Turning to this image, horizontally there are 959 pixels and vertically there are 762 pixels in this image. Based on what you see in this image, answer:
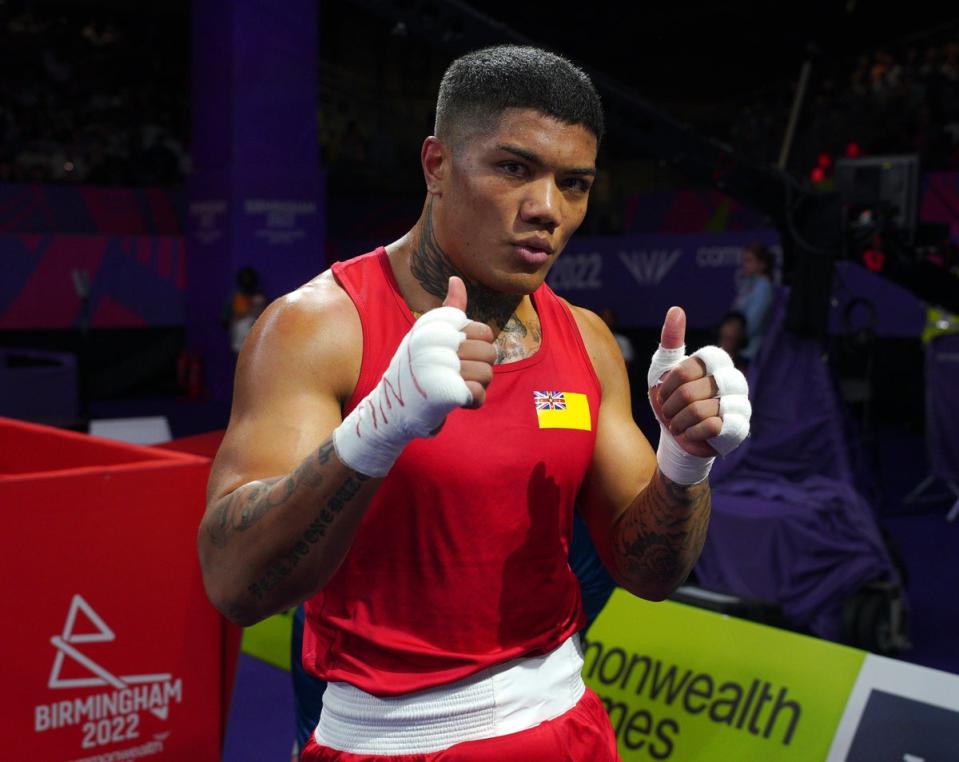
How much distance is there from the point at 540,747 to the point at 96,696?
214 centimetres

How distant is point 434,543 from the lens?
175 cm

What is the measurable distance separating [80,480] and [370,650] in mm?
1945

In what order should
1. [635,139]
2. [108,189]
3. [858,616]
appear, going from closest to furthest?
1. [858,616]
2. [635,139]
3. [108,189]

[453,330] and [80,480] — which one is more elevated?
[453,330]

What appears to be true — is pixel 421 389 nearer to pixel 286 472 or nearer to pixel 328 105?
pixel 286 472

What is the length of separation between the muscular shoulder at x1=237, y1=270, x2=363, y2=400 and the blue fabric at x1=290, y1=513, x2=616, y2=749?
82cm

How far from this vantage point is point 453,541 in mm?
1754

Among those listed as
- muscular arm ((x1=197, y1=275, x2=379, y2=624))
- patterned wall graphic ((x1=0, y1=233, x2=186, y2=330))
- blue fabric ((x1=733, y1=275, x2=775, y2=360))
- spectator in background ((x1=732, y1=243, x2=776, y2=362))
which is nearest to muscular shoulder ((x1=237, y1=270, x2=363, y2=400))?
muscular arm ((x1=197, y1=275, x2=379, y2=624))

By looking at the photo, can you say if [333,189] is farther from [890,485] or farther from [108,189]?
[890,485]

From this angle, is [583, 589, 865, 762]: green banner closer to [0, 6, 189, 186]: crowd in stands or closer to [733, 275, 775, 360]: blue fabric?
[733, 275, 775, 360]: blue fabric

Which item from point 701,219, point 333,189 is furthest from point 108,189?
point 701,219

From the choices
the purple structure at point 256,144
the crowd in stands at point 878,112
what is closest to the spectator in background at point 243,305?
the purple structure at point 256,144

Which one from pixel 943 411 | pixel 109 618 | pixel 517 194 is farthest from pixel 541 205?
pixel 943 411

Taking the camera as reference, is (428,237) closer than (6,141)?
Yes
